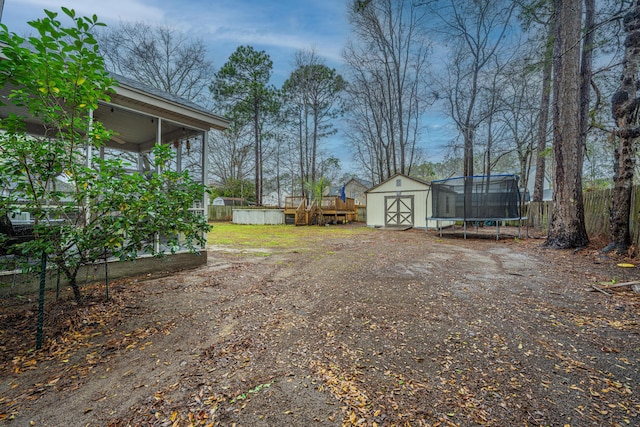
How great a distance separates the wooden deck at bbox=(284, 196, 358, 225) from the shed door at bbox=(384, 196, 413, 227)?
3429 mm

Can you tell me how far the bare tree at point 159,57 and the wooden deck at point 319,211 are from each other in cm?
804

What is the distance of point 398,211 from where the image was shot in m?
12.9

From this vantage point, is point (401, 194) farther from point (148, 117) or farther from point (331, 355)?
point (331, 355)

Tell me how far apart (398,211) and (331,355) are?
11741 millimetres

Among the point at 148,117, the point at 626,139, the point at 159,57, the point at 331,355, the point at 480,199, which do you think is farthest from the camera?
the point at 159,57

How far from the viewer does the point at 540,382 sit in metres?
1.50

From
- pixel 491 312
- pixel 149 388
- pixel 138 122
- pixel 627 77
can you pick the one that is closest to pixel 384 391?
pixel 149 388

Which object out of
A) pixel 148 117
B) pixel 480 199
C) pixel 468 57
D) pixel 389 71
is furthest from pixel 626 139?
pixel 389 71

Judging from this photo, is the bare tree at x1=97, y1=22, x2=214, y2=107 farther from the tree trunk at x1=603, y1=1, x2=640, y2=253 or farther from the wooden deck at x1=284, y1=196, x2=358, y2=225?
the tree trunk at x1=603, y1=1, x2=640, y2=253

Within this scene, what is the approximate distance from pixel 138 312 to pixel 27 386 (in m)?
1.02

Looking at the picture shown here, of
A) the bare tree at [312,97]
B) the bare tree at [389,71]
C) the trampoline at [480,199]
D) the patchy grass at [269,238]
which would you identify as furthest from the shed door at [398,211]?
the bare tree at [312,97]

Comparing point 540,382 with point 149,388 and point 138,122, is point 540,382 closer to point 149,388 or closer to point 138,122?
point 149,388

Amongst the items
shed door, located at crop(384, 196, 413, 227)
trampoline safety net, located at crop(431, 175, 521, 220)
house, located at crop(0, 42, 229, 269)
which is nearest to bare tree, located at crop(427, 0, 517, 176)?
shed door, located at crop(384, 196, 413, 227)

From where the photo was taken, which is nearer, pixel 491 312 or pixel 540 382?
pixel 540 382
